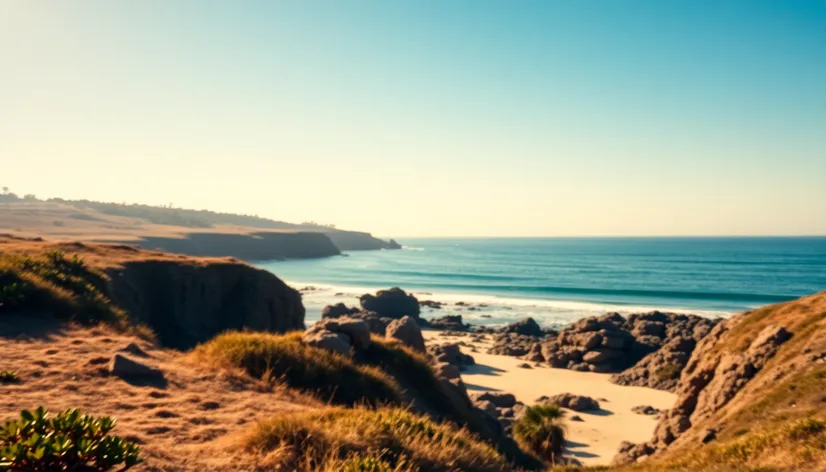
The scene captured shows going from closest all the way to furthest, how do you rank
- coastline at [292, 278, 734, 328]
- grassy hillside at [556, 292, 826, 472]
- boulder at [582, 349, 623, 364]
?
grassy hillside at [556, 292, 826, 472]
boulder at [582, 349, 623, 364]
coastline at [292, 278, 734, 328]

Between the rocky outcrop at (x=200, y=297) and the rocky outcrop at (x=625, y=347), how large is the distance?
26091mm

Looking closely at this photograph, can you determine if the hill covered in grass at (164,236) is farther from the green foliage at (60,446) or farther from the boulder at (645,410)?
the green foliage at (60,446)

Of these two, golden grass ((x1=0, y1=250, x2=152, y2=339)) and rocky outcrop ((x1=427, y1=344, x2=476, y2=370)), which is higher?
golden grass ((x1=0, y1=250, x2=152, y2=339))

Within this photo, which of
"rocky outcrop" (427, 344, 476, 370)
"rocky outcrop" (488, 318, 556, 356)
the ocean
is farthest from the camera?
the ocean

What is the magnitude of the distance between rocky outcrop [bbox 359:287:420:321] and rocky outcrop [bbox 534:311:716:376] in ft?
78.8

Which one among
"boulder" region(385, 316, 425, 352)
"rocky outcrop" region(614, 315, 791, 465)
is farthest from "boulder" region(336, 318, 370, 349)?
"rocky outcrop" region(614, 315, 791, 465)

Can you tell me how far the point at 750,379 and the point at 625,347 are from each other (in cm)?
3244

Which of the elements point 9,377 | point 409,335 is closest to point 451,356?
point 409,335

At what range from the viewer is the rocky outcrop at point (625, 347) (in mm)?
42219

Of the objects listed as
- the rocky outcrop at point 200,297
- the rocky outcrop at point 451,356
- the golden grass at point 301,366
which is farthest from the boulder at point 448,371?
the rocky outcrop at point 451,356

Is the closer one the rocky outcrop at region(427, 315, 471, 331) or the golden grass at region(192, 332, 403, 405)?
the golden grass at region(192, 332, 403, 405)

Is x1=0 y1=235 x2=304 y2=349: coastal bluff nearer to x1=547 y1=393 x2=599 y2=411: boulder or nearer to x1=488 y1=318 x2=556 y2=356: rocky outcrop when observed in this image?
x1=547 y1=393 x2=599 y2=411: boulder

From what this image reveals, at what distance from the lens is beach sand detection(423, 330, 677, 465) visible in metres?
28.4

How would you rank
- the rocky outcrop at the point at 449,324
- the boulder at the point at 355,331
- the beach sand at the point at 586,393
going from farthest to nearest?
the rocky outcrop at the point at 449,324, the beach sand at the point at 586,393, the boulder at the point at 355,331
